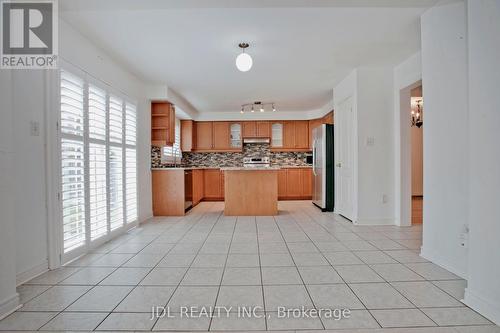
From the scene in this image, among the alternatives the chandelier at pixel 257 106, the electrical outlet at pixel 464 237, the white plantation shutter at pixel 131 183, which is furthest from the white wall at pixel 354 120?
the white plantation shutter at pixel 131 183

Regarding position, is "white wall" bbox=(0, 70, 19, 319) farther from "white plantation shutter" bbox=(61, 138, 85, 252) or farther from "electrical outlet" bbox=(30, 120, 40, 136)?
"white plantation shutter" bbox=(61, 138, 85, 252)

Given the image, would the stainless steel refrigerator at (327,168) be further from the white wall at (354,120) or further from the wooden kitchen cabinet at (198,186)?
the wooden kitchen cabinet at (198,186)

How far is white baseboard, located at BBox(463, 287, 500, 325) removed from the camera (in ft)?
5.27

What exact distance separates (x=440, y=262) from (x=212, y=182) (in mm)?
5472

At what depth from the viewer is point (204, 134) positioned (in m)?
7.28

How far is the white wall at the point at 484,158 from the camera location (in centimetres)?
164

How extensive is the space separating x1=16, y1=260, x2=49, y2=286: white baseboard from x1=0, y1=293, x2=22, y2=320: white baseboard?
38cm

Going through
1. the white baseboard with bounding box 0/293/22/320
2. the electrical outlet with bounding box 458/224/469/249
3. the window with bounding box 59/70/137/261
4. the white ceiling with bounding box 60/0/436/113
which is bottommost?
the white baseboard with bounding box 0/293/22/320

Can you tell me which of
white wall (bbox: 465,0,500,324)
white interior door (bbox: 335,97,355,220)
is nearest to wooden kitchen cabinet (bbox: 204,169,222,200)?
white interior door (bbox: 335,97,355,220)

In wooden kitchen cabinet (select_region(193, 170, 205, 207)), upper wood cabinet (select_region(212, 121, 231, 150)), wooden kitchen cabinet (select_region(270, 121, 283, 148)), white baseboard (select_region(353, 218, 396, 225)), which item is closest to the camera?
white baseboard (select_region(353, 218, 396, 225))

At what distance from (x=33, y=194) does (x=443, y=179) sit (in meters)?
3.79

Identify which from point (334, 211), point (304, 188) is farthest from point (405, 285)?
point (304, 188)

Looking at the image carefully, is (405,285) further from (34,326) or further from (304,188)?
(304,188)

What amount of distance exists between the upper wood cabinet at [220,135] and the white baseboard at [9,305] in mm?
5712
